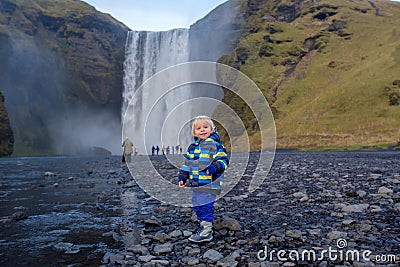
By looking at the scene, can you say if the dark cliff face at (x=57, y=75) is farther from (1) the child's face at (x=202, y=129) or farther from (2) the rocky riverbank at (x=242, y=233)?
(1) the child's face at (x=202, y=129)

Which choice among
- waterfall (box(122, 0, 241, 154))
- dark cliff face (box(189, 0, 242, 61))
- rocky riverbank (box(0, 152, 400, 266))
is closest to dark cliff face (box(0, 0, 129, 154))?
waterfall (box(122, 0, 241, 154))


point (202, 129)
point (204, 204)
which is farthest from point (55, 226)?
point (202, 129)

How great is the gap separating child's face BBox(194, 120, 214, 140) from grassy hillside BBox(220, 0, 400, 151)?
4071 cm

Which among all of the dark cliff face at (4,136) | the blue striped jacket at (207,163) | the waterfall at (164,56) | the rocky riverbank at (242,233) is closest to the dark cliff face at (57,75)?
the dark cliff face at (4,136)

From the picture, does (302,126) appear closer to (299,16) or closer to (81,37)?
(299,16)

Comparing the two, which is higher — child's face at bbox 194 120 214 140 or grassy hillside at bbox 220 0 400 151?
grassy hillside at bbox 220 0 400 151

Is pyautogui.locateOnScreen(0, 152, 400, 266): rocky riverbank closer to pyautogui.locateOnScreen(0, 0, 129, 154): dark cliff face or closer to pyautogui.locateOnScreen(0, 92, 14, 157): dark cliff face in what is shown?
pyautogui.locateOnScreen(0, 92, 14, 157): dark cliff face

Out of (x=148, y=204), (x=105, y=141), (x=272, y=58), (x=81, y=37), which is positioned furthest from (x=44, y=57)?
(x=148, y=204)

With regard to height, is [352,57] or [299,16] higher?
[299,16]

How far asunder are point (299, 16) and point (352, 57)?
1387 inches

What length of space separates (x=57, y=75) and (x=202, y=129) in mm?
112879

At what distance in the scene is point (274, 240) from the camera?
486 cm

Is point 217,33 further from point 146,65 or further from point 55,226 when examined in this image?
point 55,226

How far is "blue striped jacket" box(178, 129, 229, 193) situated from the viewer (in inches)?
209
